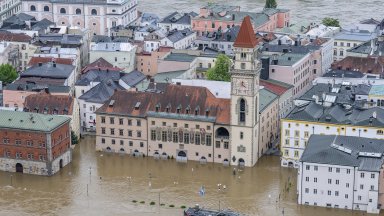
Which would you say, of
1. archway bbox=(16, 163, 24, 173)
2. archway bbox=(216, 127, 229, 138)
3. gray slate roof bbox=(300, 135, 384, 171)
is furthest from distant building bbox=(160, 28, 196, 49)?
gray slate roof bbox=(300, 135, 384, 171)

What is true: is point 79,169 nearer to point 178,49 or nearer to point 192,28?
point 178,49

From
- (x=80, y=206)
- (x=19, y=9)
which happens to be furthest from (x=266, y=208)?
(x=19, y=9)

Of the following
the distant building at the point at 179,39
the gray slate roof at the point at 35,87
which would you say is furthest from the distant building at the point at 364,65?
the gray slate roof at the point at 35,87

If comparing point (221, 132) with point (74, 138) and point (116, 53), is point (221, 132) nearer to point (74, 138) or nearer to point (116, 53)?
point (74, 138)

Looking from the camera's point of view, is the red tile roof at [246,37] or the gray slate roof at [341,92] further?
the gray slate roof at [341,92]

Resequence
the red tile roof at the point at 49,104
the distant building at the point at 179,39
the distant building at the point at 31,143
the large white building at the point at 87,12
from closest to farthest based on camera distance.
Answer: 1. the distant building at the point at 31,143
2. the red tile roof at the point at 49,104
3. the distant building at the point at 179,39
4. the large white building at the point at 87,12

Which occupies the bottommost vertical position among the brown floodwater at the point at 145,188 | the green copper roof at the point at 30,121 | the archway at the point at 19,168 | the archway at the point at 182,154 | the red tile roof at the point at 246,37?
the brown floodwater at the point at 145,188

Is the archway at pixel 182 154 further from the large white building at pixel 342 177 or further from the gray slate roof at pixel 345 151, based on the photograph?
the large white building at pixel 342 177
